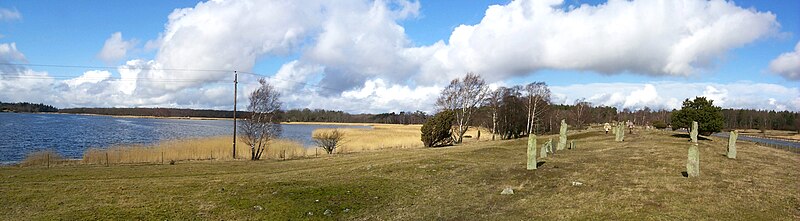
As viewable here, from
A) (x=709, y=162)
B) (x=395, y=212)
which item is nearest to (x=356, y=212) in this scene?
(x=395, y=212)

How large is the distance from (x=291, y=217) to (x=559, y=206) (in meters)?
9.35

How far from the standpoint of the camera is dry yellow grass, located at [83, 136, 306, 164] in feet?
122

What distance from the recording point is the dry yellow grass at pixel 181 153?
3709cm

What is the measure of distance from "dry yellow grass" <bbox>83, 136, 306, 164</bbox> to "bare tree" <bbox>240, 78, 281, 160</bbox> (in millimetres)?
1906

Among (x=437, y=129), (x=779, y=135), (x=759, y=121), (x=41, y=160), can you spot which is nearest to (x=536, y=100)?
(x=437, y=129)

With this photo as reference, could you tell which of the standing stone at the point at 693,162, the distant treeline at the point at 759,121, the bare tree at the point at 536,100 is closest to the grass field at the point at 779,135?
the distant treeline at the point at 759,121

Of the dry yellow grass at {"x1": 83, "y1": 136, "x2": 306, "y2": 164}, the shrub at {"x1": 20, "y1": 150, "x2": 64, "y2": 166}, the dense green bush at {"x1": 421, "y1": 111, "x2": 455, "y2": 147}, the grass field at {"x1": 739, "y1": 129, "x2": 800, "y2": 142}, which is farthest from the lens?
the grass field at {"x1": 739, "y1": 129, "x2": 800, "y2": 142}

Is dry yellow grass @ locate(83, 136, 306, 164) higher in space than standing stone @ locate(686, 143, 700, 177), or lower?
lower

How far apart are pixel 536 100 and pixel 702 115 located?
111ft

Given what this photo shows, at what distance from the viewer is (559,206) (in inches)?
623

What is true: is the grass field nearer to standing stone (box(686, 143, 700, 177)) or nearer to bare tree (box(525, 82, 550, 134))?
bare tree (box(525, 82, 550, 134))

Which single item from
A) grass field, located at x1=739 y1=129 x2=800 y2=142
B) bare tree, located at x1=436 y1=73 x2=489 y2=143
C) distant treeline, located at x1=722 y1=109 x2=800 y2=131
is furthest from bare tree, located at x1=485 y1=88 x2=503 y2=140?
distant treeline, located at x1=722 y1=109 x2=800 y2=131

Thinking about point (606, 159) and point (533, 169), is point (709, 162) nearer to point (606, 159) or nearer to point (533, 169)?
point (606, 159)

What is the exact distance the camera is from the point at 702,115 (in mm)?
41938
